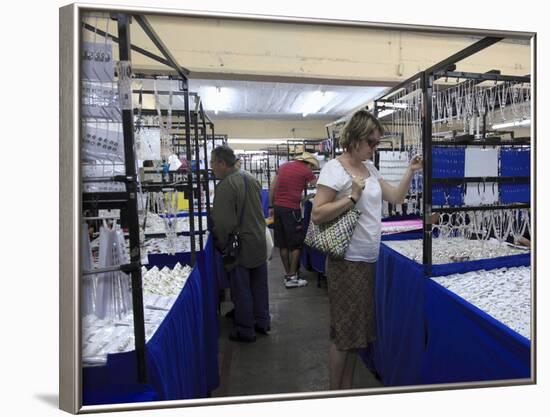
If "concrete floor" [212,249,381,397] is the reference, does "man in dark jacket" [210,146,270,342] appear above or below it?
above

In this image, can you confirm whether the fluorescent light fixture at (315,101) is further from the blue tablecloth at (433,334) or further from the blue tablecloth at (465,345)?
the blue tablecloth at (465,345)

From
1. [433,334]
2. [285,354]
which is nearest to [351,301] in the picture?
[433,334]

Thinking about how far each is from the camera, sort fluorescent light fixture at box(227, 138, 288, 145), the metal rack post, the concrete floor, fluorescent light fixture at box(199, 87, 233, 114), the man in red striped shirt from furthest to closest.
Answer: fluorescent light fixture at box(227, 138, 288, 145) < fluorescent light fixture at box(199, 87, 233, 114) < the man in red striped shirt < the concrete floor < the metal rack post

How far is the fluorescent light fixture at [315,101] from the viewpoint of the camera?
199 inches

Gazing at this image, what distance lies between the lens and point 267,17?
1352 millimetres

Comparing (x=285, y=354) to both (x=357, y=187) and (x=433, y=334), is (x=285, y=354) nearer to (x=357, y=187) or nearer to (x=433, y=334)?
(x=433, y=334)

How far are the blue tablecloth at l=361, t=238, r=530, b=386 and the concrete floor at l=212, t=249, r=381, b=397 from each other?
216mm

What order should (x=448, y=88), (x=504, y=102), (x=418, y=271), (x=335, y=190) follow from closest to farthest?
(x=335, y=190), (x=418, y=271), (x=504, y=102), (x=448, y=88)

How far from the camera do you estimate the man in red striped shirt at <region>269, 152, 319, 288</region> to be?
3.61 metres

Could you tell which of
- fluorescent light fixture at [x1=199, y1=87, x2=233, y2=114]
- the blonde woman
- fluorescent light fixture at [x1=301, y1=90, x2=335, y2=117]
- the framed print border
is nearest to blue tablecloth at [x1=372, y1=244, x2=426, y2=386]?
the blonde woman

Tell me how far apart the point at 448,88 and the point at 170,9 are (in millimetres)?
1813

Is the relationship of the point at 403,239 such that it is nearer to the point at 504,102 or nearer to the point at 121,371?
the point at 504,102

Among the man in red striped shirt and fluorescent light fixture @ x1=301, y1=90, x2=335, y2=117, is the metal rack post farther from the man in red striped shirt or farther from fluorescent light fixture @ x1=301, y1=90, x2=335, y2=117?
fluorescent light fixture @ x1=301, y1=90, x2=335, y2=117
